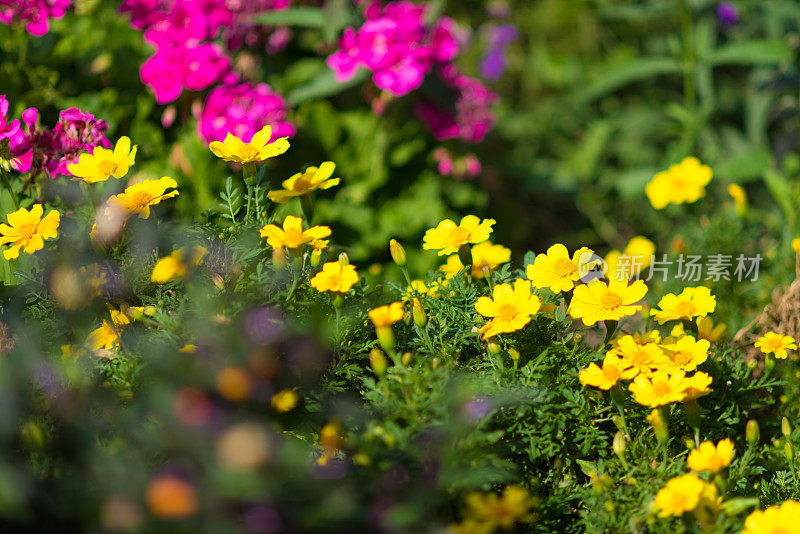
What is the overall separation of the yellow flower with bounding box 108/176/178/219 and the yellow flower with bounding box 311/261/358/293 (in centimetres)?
29

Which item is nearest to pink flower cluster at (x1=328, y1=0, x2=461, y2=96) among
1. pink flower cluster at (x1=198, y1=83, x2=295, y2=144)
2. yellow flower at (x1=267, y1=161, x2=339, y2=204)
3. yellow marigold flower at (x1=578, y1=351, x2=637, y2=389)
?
pink flower cluster at (x1=198, y1=83, x2=295, y2=144)

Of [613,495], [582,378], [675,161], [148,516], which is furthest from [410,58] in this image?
[148,516]

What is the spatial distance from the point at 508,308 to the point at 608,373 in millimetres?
185

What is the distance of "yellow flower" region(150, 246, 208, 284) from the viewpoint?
109 cm

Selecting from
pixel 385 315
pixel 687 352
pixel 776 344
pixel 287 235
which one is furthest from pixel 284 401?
pixel 776 344

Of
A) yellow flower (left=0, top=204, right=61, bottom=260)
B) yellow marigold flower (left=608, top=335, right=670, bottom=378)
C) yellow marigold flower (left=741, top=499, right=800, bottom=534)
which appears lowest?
yellow marigold flower (left=741, top=499, right=800, bottom=534)

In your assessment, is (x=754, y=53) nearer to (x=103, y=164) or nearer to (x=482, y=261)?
(x=482, y=261)

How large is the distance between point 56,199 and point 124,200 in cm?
29

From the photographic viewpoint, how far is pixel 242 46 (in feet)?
7.61

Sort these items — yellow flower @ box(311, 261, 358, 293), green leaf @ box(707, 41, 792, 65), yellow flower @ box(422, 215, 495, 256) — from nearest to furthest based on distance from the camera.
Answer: yellow flower @ box(311, 261, 358, 293) < yellow flower @ box(422, 215, 495, 256) < green leaf @ box(707, 41, 792, 65)

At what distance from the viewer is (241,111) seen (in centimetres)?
204

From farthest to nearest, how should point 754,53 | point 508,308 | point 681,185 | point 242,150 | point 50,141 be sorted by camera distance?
point 754,53 → point 681,185 → point 50,141 → point 242,150 → point 508,308

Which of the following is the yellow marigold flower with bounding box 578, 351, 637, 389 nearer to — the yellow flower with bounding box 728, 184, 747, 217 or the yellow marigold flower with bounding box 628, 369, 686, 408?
the yellow marigold flower with bounding box 628, 369, 686, 408

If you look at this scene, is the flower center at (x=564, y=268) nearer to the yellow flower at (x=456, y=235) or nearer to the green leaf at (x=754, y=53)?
the yellow flower at (x=456, y=235)
